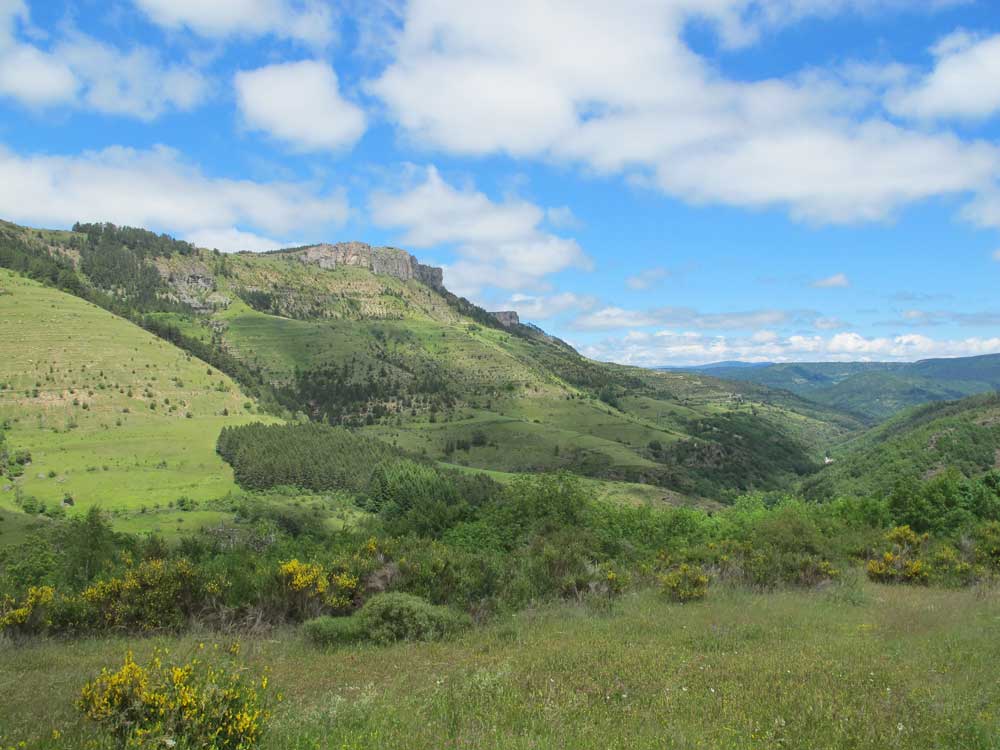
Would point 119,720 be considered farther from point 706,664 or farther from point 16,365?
point 16,365

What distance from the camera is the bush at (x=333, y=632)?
13625 mm

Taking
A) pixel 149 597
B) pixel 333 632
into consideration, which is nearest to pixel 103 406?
pixel 149 597

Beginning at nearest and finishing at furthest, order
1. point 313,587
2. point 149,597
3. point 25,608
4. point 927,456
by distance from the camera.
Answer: point 25,608 → point 149,597 → point 313,587 → point 927,456

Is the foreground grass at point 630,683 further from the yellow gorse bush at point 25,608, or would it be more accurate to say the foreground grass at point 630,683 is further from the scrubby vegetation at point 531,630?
the yellow gorse bush at point 25,608

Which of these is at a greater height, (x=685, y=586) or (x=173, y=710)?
(x=173, y=710)

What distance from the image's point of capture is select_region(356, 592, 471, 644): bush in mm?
13938

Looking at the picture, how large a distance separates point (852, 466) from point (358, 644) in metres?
159

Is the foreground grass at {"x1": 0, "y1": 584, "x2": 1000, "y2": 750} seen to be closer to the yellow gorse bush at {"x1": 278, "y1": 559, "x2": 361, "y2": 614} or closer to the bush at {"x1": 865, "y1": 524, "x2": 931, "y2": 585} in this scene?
the yellow gorse bush at {"x1": 278, "y1": 559, "x2": 361, "y2": 614}

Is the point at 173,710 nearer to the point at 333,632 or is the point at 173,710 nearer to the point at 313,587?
the point at 333,632

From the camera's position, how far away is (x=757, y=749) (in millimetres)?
6809

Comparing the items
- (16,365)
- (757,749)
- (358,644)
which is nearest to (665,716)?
(757,749)

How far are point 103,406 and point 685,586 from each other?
139 metres

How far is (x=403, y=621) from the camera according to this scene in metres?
14.3

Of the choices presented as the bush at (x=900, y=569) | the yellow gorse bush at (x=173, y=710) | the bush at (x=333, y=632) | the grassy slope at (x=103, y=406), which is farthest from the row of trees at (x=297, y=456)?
the yellow gorse bush at (x=173, y=710)
